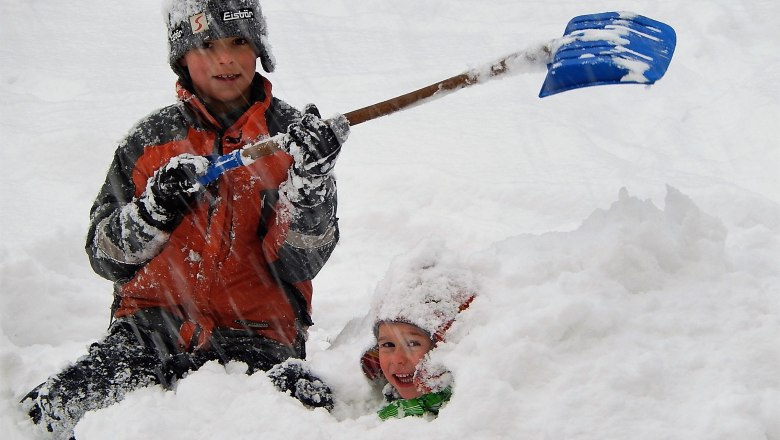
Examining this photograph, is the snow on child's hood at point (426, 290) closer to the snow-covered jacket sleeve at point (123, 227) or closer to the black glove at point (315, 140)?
the black glove at point (315, 140)

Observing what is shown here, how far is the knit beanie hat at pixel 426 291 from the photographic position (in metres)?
2.15

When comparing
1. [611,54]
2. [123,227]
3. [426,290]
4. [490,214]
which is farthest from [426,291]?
[490,214]

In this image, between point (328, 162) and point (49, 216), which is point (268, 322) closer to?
point (328, 162)

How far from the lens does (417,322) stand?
218 centimetres

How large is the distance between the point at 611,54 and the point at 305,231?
3.62 ft

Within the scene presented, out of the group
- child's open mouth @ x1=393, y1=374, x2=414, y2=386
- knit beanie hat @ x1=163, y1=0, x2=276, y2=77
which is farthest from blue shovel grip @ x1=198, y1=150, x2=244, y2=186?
child's open mouth @ x1=393, y1=374, x2=414, y2=386

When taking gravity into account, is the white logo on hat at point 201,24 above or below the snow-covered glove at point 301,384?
above

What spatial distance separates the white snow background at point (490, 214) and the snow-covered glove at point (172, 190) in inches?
20.7

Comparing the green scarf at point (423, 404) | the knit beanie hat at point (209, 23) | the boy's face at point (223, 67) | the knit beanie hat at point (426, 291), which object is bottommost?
the green scarf at point (423, 404)

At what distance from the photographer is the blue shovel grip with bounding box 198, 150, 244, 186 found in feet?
7.85

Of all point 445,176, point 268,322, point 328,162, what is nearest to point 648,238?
point 328,162

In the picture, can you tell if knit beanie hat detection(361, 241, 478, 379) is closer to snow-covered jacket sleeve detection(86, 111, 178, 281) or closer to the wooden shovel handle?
the wooden shovel handle

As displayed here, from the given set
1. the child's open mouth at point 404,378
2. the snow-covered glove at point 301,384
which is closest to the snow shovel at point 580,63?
the snow-covered glove at point 301,384

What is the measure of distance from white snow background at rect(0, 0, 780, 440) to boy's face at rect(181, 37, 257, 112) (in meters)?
0.97
